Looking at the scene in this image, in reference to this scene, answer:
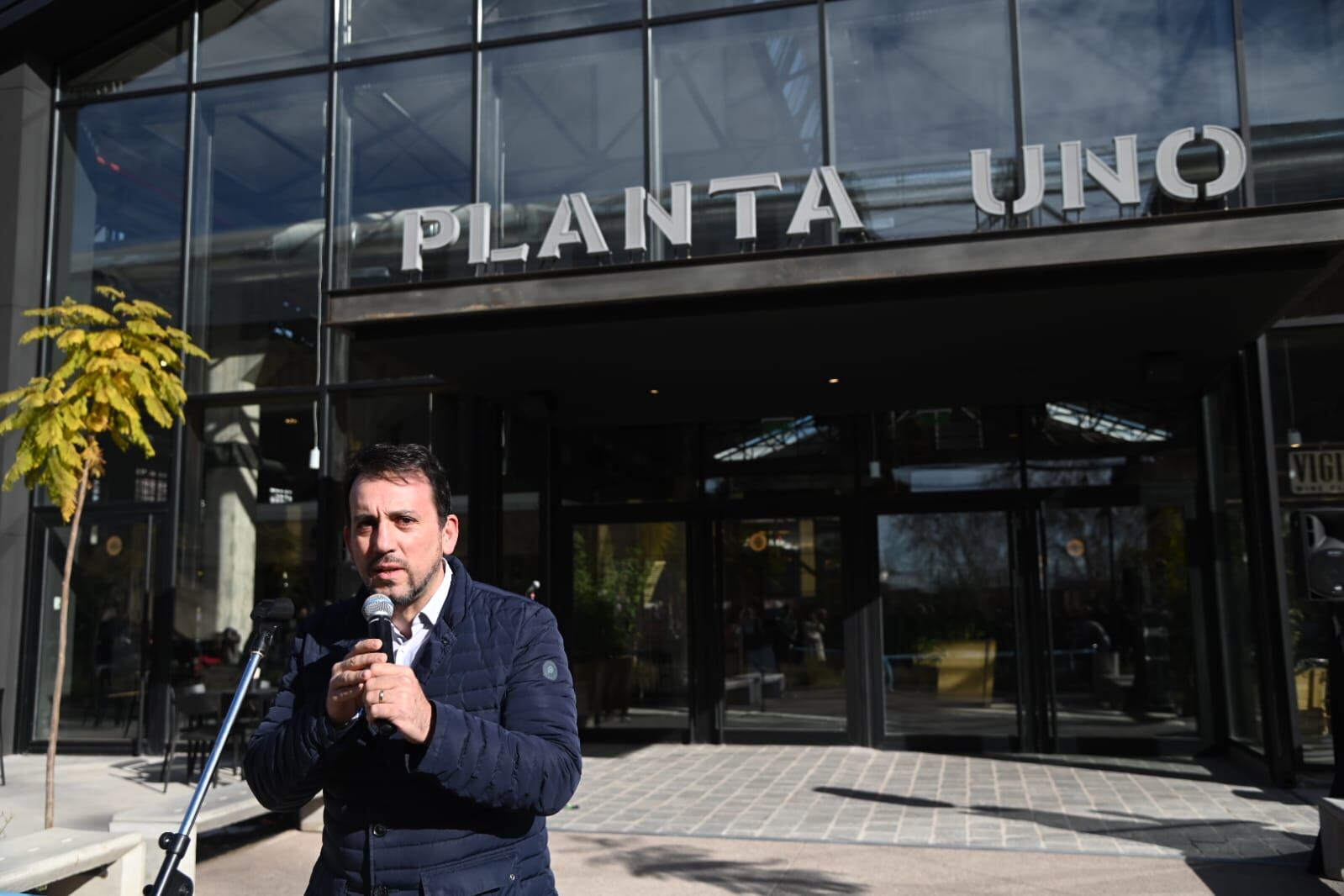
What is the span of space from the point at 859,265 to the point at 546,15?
6.38 m

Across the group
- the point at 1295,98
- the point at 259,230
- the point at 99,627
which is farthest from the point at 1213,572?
the point at 99,627

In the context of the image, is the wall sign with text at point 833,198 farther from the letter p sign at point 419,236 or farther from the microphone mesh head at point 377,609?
the microphone mesh head at point 377,609

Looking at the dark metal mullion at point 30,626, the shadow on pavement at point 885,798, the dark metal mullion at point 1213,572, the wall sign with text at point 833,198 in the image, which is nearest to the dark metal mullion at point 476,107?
the wall sign with text at point 833,198

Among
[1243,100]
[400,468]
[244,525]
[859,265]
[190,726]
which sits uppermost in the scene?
[1243,100]

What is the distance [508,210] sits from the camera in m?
12.2

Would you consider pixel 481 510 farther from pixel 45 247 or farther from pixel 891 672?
pixel 45 247

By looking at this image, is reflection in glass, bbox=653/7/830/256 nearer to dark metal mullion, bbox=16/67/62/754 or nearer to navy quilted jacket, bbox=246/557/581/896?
dark metal mullion, bbox=16/67/62/754

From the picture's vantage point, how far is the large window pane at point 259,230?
1313 centimetres

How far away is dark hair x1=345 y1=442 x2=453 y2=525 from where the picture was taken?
2.45 meters

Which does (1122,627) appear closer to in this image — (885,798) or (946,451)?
(946,451)

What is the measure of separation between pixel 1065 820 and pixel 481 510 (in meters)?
6.56

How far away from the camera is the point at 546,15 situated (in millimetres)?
12898

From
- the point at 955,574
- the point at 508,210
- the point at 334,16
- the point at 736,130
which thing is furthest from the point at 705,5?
the point at 955,574

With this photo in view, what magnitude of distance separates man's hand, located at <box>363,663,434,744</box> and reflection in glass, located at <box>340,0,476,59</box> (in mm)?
12269
